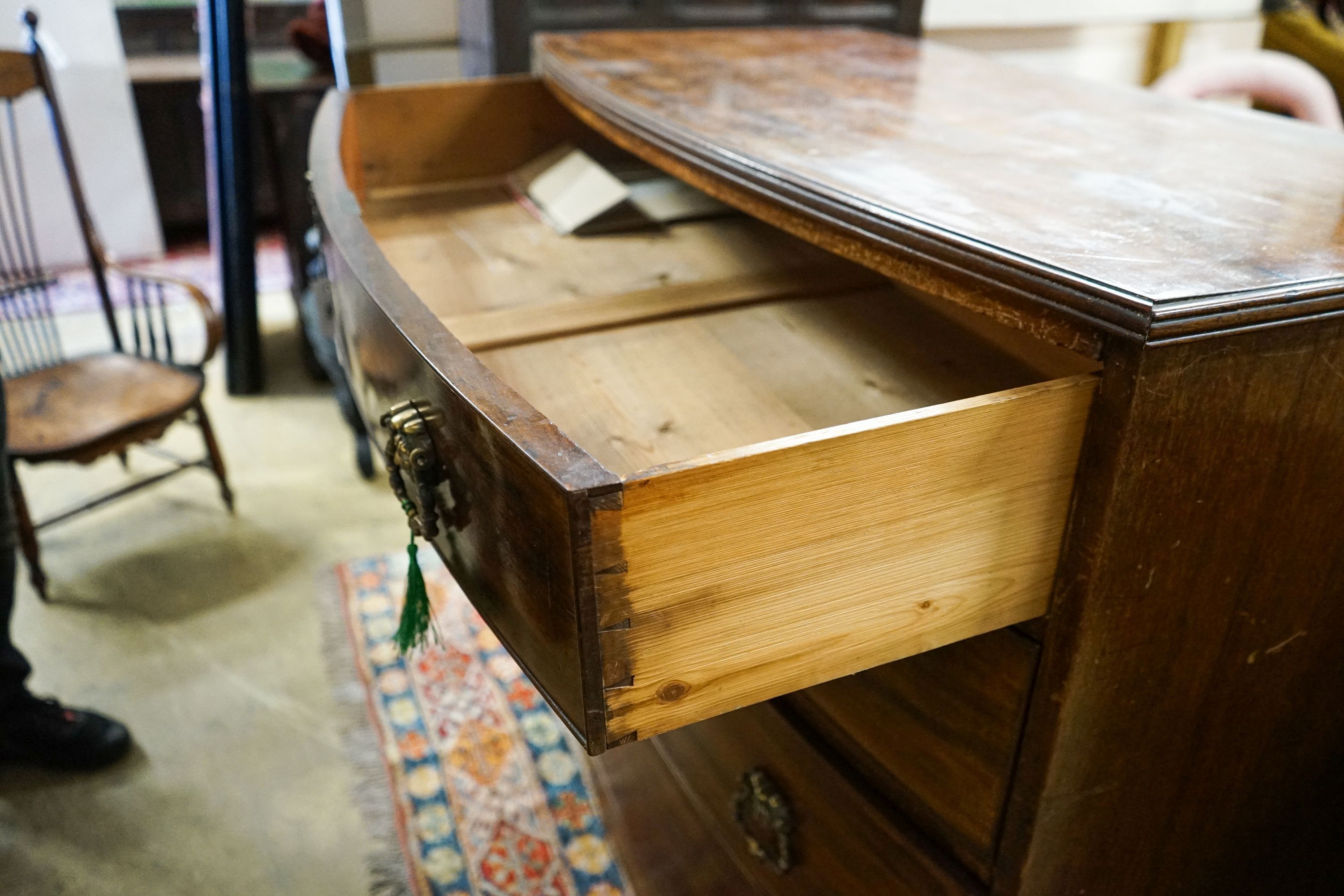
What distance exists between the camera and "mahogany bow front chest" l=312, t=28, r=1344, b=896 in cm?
61

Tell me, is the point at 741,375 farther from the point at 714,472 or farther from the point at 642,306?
the point at 714,472

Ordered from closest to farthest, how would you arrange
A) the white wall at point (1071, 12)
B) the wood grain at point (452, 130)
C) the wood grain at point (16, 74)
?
the wood grain at point (452, 130) < the wood grain at point (16, 74) < the white wall at point (1071, 12)

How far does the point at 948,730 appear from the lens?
855 mm

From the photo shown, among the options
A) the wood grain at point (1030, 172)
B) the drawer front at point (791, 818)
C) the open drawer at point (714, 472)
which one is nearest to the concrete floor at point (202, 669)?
the drawer front at point (791, 818)

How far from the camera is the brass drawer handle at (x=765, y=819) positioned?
1061 millimetres

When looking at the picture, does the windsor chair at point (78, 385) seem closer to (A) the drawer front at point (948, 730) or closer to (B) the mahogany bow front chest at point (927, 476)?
(B) the mahogany bow front chest at point (927, 476)

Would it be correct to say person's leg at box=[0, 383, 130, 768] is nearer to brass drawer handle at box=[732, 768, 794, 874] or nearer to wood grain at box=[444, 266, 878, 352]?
wood grain at box=[444, 266, 878, 352]

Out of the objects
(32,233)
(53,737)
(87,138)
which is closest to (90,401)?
(32,233)

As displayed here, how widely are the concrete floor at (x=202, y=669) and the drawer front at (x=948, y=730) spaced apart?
83cm

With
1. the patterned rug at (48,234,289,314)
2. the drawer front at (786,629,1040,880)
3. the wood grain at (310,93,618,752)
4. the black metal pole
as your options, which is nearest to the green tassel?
the wood grain at (310,93,618,752)

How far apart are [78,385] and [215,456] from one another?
1.02 feet

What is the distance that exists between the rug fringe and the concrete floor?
2cm

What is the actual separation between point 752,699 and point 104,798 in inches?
52.7

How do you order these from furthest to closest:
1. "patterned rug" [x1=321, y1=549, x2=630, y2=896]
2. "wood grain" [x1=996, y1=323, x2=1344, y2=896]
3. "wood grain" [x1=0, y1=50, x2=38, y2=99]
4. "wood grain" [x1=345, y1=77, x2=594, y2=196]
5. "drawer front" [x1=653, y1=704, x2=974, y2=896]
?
"wood grain" [x1=0, y1=50, x2=38, y2=99]
"wood grain" [x1=345, y1=77, x2=594, y2=196]
"patterned rug" [x1=321, y1=549, x2=630, y2=896]
"drawer front" [x1=653, y1=704, x2=974, y2=896]
"wood grain" [x1=996, y1=323, x2=1344, y2=896]
